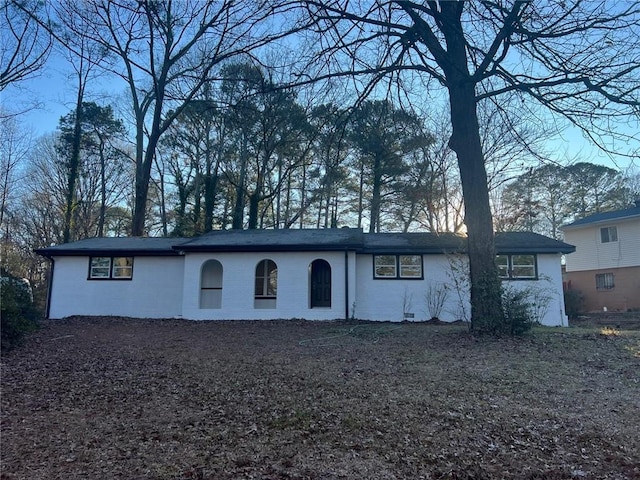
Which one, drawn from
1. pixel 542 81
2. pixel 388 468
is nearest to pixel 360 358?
pixel 388 468

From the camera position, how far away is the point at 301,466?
3.25 metres

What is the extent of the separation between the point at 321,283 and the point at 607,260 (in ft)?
55.6

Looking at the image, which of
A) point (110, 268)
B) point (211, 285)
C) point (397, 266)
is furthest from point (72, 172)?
point (397, 266)

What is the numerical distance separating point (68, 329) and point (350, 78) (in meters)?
9.45

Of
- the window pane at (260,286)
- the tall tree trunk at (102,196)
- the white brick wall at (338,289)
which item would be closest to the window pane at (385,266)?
the white brick wall at (338,289)

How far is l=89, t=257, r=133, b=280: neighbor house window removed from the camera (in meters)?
15.7

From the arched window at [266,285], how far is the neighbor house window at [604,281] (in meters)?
17.9

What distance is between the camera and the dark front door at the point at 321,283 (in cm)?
1603

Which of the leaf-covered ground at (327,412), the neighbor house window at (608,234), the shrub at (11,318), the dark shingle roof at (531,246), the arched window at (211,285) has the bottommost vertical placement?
the leaf-covered ground at (327,412)

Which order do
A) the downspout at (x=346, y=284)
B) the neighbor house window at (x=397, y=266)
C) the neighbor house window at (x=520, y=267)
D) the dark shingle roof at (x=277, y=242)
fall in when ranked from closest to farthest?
the downspout at (x=346, y=284) < the dark shingle roof at (x=277, y=242) < the neighbor house window at (x=520, y=267) < the neighbor house window at (x=397, y=266)

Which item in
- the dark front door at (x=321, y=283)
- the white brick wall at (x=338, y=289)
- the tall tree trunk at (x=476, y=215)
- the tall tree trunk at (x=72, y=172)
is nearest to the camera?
the tall tree trunk at (x=476, y=215)

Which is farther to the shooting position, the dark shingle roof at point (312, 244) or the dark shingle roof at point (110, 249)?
the dark shingle roof at point (110, 249)

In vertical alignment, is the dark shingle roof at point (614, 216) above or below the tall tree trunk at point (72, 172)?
below

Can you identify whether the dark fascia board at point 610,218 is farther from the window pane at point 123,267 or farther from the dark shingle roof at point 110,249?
the window pane at point 123,267
